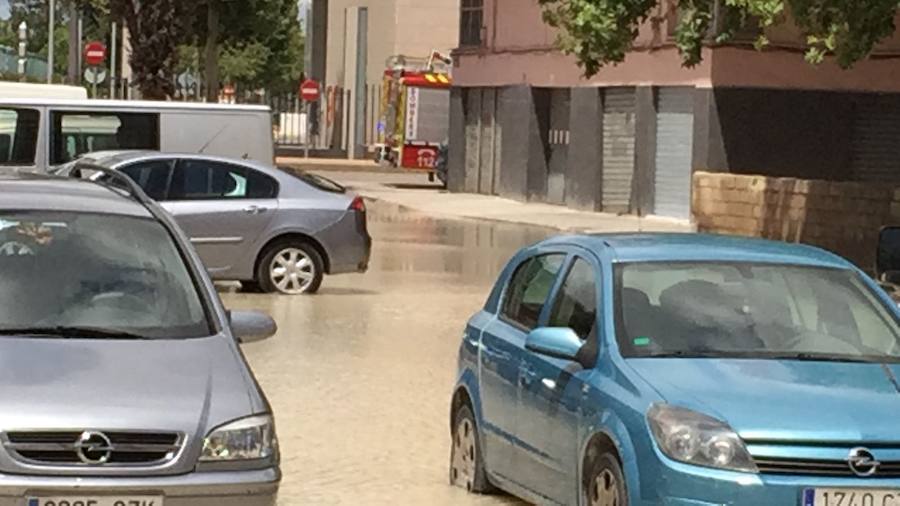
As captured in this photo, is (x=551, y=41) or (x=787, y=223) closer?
(x=787, y=223)

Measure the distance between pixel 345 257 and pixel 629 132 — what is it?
68.8 feet

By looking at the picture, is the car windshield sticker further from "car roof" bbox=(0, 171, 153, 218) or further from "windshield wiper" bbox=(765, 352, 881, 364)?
"windshield wiper" bbox=(765, 352, 881, 364)

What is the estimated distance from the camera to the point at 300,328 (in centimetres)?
1977

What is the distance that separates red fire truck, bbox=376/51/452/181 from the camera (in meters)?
57.0

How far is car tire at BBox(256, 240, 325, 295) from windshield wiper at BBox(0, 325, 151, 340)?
47.0ft

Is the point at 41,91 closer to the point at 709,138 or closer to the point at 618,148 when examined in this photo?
the point at 709,138

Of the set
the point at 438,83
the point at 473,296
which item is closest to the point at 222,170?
the point at 473,296

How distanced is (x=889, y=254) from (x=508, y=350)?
Answer: 306 cm

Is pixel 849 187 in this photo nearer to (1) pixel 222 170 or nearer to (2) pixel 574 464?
(1) pixel 222 170

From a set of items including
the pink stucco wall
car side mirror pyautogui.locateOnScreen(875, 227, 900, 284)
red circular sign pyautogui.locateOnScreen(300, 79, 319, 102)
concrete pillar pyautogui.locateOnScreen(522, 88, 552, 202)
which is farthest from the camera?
red circular sign pyautogui.locateOnScreen(300, 79, 319, 102)

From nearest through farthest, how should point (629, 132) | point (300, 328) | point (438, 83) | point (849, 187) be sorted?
1. point (300, 328)
2. point (849, 187)
3. point (629, 132)
4. point (438, 83)

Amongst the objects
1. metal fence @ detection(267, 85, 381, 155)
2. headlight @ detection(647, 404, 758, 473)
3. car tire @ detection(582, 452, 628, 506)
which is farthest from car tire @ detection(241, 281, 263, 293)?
metal fence @ detection(267, 85, 381, 155)

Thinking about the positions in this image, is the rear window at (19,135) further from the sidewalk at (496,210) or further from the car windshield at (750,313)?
the car windshield at (750,313)

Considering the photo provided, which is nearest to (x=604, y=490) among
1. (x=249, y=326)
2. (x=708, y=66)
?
(x=249, y=326)
